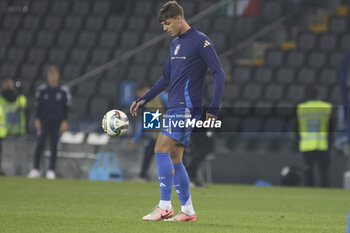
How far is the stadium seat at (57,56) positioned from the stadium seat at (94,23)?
1025mm

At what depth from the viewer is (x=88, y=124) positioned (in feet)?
50.3

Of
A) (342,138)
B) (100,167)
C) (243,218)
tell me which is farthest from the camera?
(100,167)

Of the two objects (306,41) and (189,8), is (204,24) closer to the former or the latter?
(189,8)

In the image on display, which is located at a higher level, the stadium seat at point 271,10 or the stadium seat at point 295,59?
the stadium seat at point 271,10

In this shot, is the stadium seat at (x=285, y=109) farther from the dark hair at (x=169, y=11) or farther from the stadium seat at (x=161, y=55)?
the dark hair at (x=169, y=11)

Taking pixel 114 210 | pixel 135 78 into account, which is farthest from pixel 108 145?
pixel 114 210

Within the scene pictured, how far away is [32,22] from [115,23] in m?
2.46

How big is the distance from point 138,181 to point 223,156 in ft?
5.17

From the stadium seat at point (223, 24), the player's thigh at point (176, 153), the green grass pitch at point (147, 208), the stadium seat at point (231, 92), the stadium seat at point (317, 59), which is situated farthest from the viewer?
the stadium seat at point (223, 24)

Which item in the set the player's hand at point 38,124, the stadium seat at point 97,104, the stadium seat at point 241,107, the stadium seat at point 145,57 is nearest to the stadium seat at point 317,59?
the stadium seat at point 241,107

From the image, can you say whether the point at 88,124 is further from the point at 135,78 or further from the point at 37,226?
the point at 37,226

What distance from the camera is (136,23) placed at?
19.4m

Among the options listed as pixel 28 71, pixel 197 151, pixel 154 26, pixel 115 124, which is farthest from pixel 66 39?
pixel 115 124

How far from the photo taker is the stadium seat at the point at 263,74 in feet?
55.3
